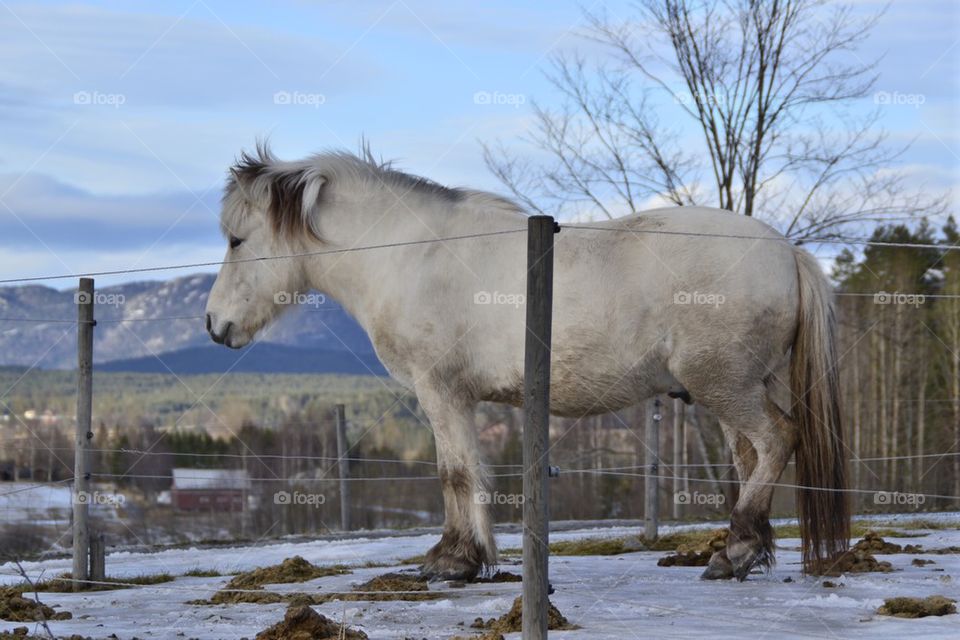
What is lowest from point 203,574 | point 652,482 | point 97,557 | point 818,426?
point 203,574

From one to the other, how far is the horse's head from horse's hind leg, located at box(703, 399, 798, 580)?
307 cm

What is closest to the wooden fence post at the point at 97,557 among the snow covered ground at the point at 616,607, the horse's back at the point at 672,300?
the snow covered ground at the point at 616,607

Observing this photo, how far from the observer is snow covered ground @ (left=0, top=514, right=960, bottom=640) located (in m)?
5.13

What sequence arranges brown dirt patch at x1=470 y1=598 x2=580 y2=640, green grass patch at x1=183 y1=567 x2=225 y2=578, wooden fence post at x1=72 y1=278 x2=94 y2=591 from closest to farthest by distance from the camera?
brown dirt patch at x1=470 y1=598 x2=580 y2=640 < wooden fence post at x1=72 y1=278 x2=94 y2=591 < green grass patch at x1=183 y1=567 x2=225 y2=578

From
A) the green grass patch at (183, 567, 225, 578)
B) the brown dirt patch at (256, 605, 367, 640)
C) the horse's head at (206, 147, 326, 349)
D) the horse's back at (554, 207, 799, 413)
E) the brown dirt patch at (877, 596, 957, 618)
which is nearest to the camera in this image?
the brown dirt patch at (256, 605, 367, 640)

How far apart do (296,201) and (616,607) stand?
3.47 meters

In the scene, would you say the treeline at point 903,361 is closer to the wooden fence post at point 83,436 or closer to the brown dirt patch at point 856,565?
the brown dirt patch at point 856,565

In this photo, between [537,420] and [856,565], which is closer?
[537,420]

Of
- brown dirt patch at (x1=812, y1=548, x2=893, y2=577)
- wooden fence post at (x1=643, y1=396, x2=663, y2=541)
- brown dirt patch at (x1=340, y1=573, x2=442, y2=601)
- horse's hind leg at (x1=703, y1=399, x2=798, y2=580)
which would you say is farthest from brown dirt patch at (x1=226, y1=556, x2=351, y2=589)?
brown dirt patch at (x1=812, y1=548, x2=893, y2=577)

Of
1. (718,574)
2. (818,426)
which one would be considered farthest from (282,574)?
(818,426)

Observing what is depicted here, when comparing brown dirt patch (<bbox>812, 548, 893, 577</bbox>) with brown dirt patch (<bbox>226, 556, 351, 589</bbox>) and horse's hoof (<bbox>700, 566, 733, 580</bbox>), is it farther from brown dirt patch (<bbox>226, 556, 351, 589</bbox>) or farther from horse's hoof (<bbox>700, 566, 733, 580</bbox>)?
brown dirt patch (<bbox>226, 556, 351, 589</bbox>)

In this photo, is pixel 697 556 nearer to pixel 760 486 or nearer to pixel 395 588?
pixel 760 486

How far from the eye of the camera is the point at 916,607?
5.37 meters

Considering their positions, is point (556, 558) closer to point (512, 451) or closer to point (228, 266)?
point (228, 266)
